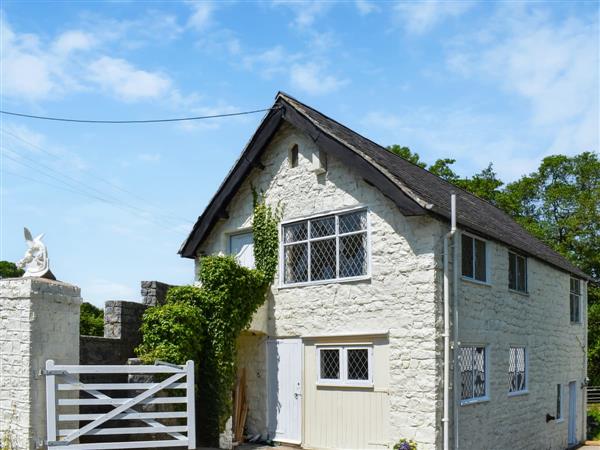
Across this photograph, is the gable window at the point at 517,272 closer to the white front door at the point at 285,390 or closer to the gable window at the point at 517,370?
the gable window at the point at 517,370

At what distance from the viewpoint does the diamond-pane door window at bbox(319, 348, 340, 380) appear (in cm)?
1447

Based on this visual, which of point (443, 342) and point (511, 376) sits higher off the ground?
point (443, 342)

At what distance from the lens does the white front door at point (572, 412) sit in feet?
68.3

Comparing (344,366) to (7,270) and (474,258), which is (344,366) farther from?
(7,270)

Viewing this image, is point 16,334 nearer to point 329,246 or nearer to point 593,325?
point 329,246

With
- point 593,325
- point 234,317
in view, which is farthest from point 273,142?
point 593,325

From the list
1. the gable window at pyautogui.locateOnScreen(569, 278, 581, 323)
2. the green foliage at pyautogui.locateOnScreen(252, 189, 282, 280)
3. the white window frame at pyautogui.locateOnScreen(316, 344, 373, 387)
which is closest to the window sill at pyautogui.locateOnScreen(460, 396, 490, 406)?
the white window frame at pyautogui.locateOnScreen(316, 344, 373, 387)

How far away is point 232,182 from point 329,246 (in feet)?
10.8

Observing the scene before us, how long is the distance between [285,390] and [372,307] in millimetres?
3146

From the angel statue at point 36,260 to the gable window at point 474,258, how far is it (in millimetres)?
8004

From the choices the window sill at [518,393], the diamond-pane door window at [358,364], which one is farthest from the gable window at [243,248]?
the window sill at [518,393]

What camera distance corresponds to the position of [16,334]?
11.3m

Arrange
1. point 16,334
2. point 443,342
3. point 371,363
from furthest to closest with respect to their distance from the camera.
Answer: point 371,363
point 443,342
point 16,334

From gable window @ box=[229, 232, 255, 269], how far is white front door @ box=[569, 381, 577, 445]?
1103 centimetres
